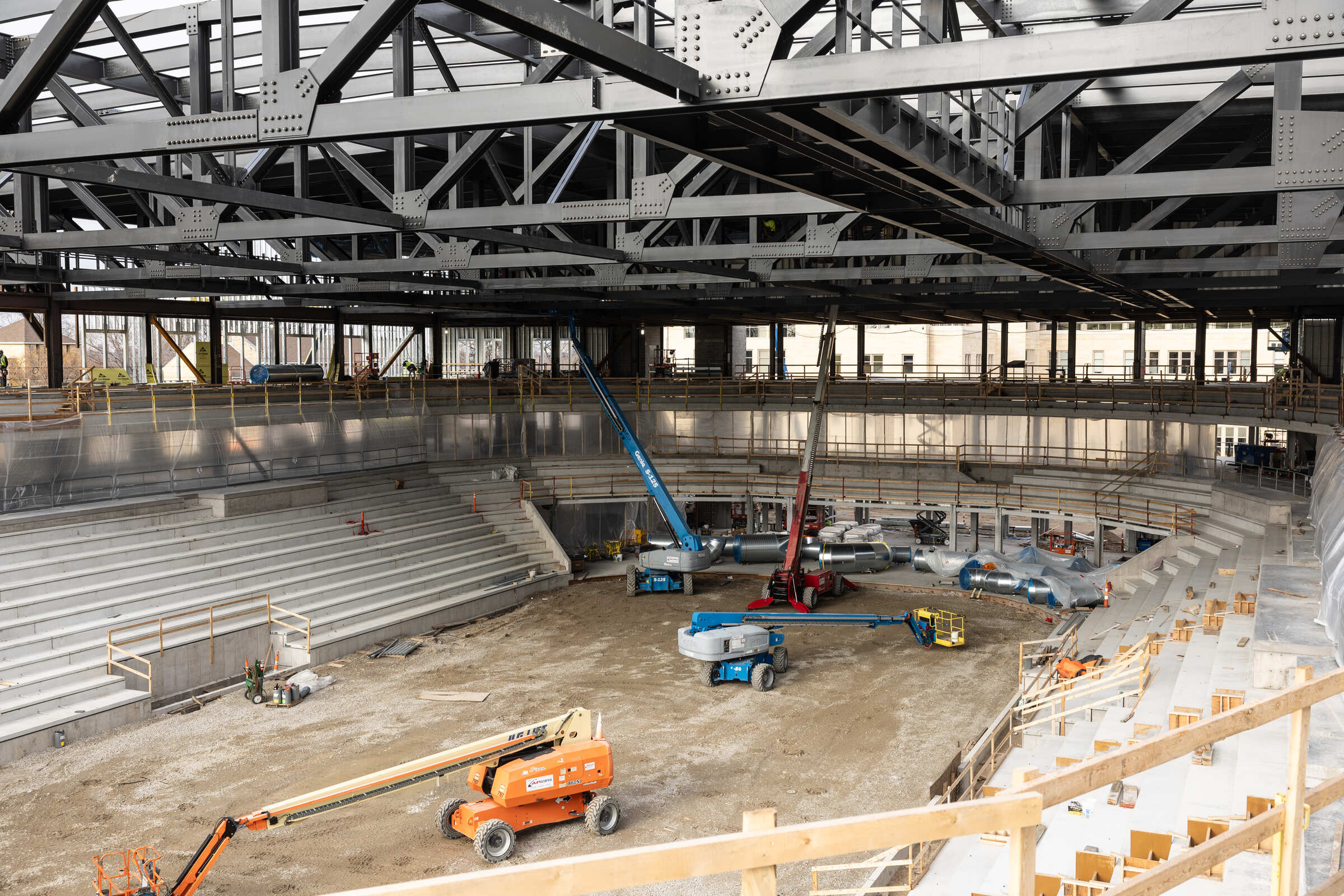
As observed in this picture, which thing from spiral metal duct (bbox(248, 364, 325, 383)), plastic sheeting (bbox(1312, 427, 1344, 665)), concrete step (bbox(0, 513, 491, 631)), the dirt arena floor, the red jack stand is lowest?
the dirt arena floor

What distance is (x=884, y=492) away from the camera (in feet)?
129

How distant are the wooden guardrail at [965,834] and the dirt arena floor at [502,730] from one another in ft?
37.1

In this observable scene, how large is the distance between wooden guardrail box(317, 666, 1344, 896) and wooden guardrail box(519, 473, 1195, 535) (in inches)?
1268

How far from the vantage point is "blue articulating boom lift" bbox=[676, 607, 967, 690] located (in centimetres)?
2289

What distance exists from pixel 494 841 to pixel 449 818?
3.48 ft

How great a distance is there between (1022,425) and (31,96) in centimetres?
3755

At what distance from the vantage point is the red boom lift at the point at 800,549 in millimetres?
30328

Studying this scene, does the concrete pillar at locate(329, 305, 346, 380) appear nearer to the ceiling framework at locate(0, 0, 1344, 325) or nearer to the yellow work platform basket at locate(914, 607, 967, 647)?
the ceiling framework at locate(0, 0, 1344, 325)

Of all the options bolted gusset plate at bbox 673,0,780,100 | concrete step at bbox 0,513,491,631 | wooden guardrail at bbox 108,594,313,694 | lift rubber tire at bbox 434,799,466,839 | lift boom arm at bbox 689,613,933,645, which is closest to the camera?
bolted gusset plate at bbox 673,0,780,100

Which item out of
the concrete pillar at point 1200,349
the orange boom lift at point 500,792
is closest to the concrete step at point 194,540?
the orange boom lift at point 500,792

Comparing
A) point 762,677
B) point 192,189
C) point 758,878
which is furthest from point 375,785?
point 758,878

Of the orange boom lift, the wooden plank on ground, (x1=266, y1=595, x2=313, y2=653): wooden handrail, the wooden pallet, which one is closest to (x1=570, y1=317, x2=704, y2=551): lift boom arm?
the wooden plank on ground

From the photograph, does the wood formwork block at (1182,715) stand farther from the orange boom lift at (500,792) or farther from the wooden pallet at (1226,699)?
the orange boom lift at (500,792)

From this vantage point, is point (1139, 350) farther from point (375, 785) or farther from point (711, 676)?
point (375, 785)
